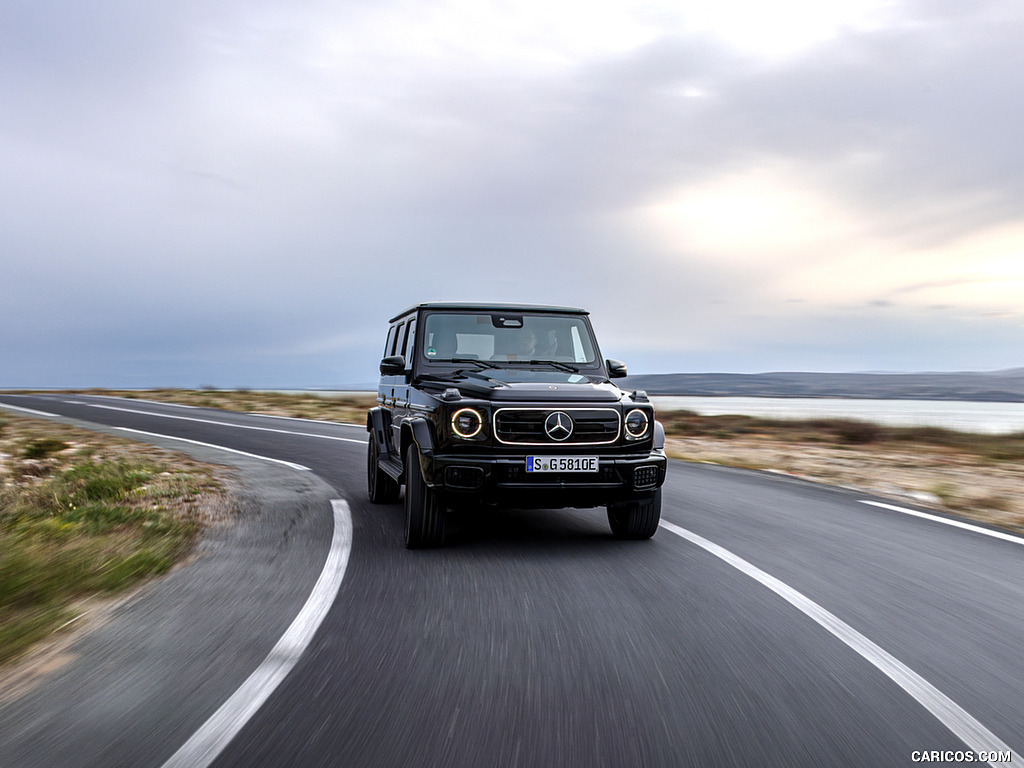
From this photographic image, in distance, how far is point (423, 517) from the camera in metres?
6.58

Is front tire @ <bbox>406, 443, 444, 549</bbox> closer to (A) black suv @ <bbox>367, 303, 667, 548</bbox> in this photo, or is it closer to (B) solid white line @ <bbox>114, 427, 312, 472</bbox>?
(A) black suv @ <bbox>367, 303, 667, 548</bbox>

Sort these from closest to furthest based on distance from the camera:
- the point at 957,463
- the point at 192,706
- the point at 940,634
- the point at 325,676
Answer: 1. the point at 192,706
2. the point at 325,676
3. the point at 940,634
4. the point at 957,463

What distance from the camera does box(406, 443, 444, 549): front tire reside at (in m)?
6.58

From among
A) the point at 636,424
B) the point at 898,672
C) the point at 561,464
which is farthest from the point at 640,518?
the point at 898,672

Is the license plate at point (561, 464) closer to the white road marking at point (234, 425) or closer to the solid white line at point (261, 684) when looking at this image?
the solid white line at point (261, 684)

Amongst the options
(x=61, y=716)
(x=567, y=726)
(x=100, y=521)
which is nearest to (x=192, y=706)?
(x=61, y=716)

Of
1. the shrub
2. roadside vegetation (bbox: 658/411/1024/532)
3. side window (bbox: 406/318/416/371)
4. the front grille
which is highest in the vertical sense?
side window (bbox: 406/318/416/371)

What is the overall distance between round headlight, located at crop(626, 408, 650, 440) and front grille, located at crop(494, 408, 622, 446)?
0.12 m

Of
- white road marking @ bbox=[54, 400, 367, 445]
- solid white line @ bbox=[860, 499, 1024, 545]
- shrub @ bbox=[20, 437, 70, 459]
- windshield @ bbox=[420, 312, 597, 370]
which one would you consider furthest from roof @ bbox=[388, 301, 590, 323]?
white road marking @ bbox=[54, 400, 367, 445]

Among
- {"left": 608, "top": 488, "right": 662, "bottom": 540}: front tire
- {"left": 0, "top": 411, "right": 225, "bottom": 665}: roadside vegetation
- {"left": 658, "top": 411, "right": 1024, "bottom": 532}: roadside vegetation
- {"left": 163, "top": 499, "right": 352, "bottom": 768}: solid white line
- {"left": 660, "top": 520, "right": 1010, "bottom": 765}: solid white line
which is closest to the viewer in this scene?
{"left": 163, "top": 499, "right": 352, "bottom": 768}: solid white line

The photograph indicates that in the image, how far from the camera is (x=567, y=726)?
317 centimetres

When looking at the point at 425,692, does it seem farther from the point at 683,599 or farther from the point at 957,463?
the point at 957,463

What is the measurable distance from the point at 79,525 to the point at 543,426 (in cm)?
428

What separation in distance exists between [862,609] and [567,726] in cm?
258
